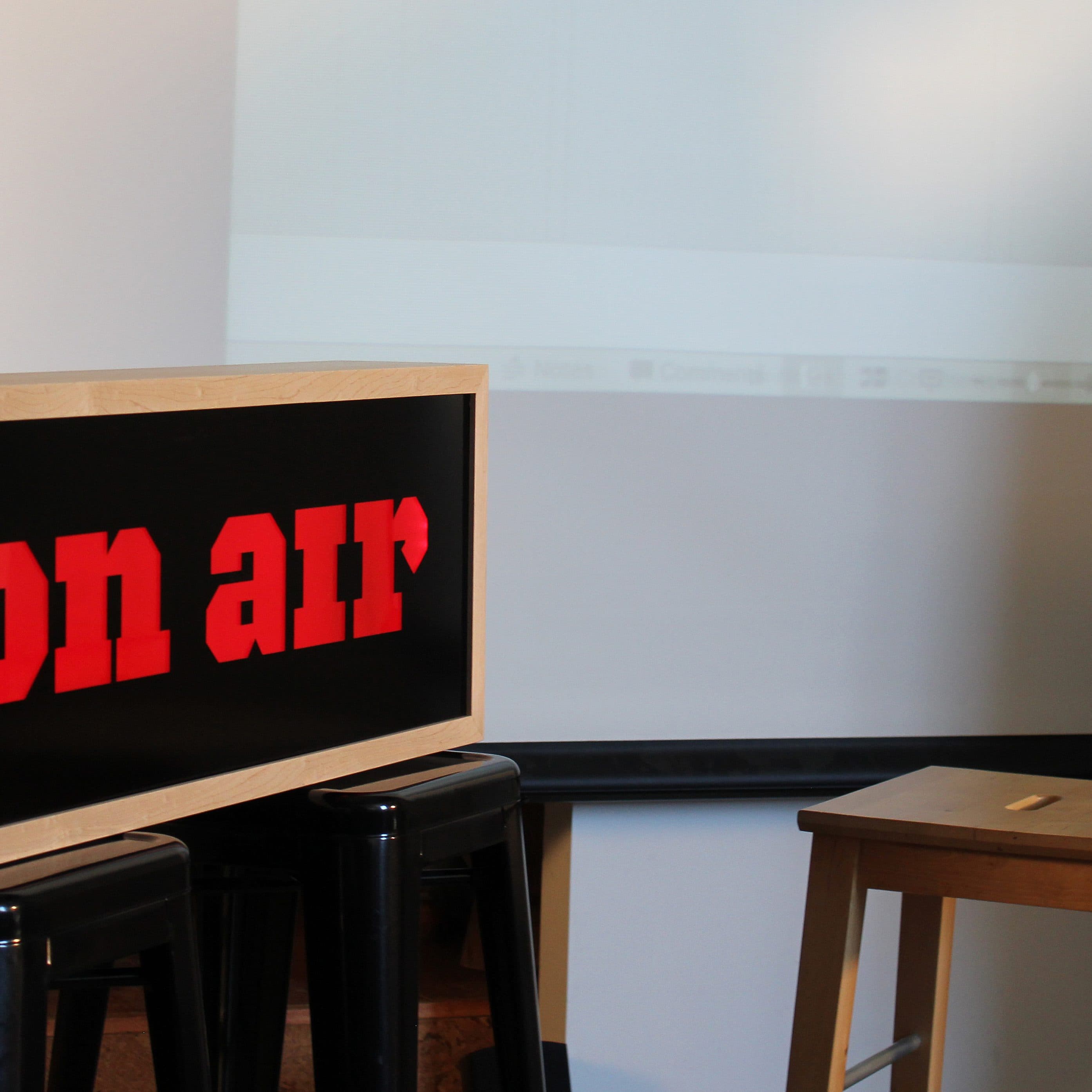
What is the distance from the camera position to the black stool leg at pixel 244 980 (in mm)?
1315

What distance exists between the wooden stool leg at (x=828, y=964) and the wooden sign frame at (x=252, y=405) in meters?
0.38

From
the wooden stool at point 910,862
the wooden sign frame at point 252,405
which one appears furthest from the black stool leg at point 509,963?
the wooden stool at point 910,862

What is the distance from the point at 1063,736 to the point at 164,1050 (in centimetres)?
153

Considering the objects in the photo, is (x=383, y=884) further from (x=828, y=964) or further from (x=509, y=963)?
(x=828, y=964)

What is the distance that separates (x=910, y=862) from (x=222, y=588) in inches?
27.6

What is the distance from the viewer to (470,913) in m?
2.24

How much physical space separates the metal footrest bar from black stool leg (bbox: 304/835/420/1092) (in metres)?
0.54

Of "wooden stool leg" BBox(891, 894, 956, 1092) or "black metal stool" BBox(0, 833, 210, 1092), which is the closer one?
"black metal stool" BBox(0, 833, 210, 1092)

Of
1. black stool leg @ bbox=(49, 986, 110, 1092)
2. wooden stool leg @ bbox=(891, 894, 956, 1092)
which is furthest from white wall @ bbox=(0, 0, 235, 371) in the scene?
wooden stool leg @ bbox=(891, 894, 956, 1092)

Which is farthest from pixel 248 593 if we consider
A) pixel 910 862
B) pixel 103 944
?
pixel 910 862

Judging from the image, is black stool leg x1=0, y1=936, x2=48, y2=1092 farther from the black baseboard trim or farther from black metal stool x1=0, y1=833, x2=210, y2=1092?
the black baseboard trim

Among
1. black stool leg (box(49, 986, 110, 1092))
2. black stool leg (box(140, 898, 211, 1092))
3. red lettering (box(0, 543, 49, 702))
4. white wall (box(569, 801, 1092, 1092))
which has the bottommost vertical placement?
white wall (box(569, 801, 1092, 1092))

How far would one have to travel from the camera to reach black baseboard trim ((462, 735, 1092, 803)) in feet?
6.33

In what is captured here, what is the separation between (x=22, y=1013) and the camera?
2.67 ft
